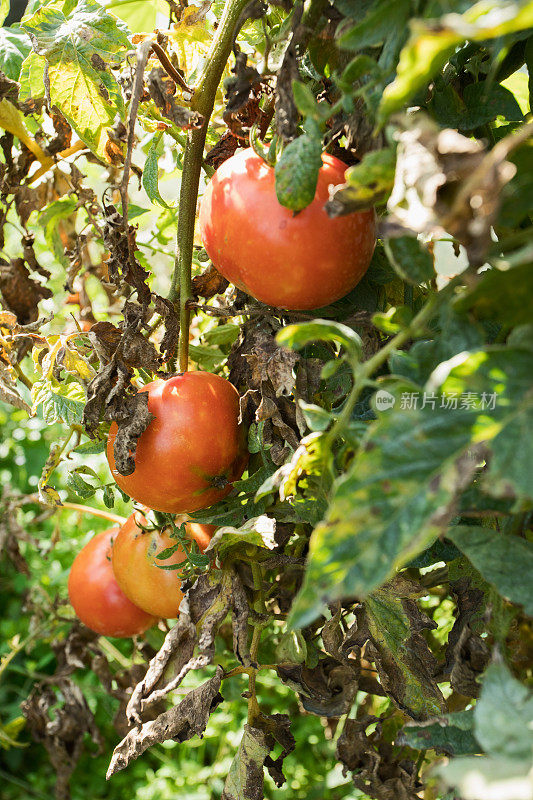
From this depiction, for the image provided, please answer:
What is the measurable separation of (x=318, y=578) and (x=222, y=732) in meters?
1.26

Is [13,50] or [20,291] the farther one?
[20,291]

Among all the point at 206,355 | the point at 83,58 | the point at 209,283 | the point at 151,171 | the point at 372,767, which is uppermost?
the point at 83,58

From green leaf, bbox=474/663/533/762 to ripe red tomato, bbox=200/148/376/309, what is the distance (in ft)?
0.99

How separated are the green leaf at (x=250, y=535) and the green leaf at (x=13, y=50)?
1.71 feet

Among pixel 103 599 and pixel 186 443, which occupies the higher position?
pixel 186 443

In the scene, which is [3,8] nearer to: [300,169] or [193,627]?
[300,169]

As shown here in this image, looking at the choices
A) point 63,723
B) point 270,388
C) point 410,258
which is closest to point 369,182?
point 410,258

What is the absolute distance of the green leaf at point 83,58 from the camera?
64 centimetres

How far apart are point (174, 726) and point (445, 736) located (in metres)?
0.27

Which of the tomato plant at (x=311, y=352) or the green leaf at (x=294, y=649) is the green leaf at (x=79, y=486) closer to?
the tomato plant at (x=311, y=352)

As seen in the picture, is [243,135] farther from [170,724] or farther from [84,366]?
[170,724]

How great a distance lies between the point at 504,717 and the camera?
1.12 feet

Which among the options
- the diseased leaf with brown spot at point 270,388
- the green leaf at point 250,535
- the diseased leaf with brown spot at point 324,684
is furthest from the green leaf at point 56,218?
the diseased leaf with brown spot at point 324,684

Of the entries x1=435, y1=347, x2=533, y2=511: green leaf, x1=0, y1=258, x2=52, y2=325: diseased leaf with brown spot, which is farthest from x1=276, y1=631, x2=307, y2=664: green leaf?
x1=0, y1=258, x2=52, y2=325: diseased leaf with brown spot
